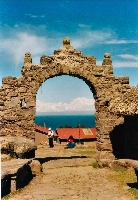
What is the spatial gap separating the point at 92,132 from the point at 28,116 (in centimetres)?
1533

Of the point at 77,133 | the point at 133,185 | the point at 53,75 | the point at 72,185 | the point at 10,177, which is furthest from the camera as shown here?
the point at 77,133

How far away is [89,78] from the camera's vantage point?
452 inches

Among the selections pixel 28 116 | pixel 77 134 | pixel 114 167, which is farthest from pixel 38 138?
pixel 114 167

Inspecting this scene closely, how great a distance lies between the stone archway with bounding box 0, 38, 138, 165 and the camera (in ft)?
36.8

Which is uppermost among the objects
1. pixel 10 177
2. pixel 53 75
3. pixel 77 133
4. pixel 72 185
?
pixel 53 75

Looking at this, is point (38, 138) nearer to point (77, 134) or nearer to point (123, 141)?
point (77, 134)

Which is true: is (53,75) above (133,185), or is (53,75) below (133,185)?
above

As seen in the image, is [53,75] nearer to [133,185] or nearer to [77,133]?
[133,185]

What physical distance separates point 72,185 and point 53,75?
524cm

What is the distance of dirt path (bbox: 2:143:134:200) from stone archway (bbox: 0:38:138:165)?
146 centimetres

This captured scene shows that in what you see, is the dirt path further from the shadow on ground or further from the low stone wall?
the shadow on ground

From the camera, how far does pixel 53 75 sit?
37.1 ft

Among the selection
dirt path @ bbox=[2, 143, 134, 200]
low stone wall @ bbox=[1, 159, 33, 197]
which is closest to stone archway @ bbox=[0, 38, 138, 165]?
dirt path @ bbox=[2, 143, 134, 200]

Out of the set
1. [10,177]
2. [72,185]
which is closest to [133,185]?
[72,185]
